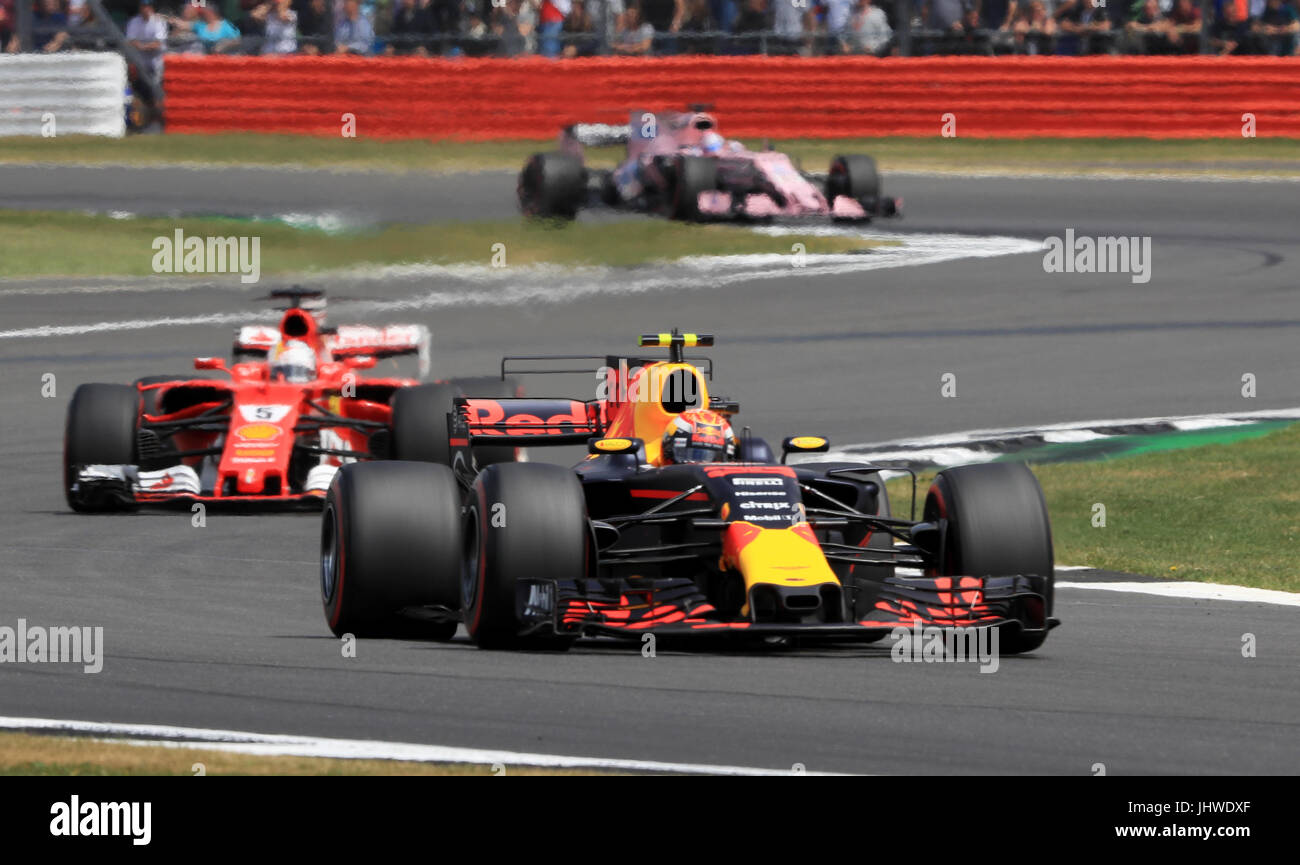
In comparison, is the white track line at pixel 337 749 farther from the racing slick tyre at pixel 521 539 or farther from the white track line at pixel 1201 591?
the white track line at pixel 1201 591

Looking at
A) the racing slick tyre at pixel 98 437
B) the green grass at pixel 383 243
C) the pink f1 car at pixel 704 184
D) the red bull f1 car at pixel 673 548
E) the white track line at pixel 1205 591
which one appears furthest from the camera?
the pink f1 car at pixel 704 184

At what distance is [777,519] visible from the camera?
9.94 metres

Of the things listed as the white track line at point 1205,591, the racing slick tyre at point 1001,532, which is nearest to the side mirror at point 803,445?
the racing slick tyre at point 1001,532

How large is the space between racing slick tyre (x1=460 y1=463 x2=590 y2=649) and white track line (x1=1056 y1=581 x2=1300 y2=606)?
395 cm

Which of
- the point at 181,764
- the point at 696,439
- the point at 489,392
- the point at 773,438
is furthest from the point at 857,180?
the point at 181,764

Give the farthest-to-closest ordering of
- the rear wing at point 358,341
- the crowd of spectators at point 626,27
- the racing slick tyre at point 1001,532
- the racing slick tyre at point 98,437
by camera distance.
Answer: the crowd of spectators at point 626,27 → the rear wing at point 358,341 → the racing slick tyre at point 98,437 → the racing slick tyre at point 1001,532

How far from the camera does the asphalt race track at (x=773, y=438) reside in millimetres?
8195

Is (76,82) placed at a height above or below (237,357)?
above

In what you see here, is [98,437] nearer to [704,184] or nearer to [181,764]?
[181,764]

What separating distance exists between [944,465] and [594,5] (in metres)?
18.1

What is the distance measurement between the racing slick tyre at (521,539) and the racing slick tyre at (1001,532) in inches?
61.8

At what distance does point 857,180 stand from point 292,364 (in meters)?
13.0
